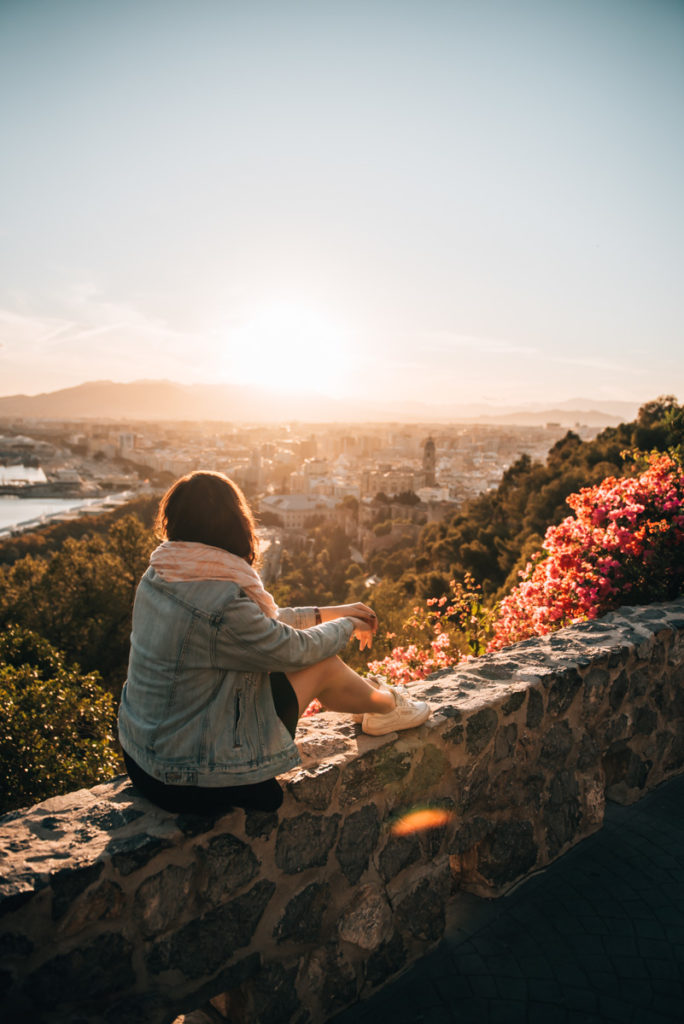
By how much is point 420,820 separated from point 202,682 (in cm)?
88

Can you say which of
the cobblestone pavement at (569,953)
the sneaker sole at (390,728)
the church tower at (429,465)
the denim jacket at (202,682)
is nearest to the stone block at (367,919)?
the cobblestone pavement at (569,953)

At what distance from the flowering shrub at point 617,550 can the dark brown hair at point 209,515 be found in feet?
8.21

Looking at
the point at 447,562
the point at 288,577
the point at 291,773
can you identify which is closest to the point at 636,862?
the point at 291,773

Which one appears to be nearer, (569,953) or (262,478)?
(569,953)

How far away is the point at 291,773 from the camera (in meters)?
1.61

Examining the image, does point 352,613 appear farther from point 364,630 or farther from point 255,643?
point 255,643

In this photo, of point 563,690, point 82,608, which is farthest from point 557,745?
point 82,608

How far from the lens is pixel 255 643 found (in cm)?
149

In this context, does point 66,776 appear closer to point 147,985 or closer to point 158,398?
point 147,985

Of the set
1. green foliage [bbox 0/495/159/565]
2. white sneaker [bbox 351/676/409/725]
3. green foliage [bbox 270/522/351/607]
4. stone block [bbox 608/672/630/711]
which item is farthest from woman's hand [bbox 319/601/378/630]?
→ green foliage [bbox 270/522/351/607]

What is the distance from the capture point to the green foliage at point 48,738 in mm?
4598

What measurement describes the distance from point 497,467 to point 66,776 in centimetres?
8539

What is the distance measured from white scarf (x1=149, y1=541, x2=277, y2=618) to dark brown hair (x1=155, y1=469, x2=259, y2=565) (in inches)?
1.6

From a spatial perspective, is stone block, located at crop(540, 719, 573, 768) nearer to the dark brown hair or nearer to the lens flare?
the lens flare
